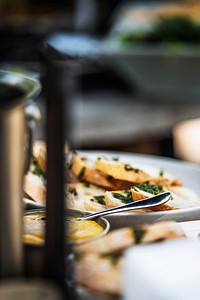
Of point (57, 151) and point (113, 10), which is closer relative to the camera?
point (57, 151)

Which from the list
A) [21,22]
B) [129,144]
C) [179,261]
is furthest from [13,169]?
[21,22]

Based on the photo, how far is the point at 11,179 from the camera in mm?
398

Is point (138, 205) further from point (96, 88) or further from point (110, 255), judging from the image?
point (96, 88)

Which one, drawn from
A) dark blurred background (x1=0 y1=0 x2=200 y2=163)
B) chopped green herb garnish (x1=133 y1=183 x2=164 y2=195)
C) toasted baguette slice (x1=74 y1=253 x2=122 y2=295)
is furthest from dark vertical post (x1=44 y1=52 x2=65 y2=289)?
dark blurred background (x1=0 y1=0 x2=200 y2=163)

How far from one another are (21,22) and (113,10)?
0.45 meters

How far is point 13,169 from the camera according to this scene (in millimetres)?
397

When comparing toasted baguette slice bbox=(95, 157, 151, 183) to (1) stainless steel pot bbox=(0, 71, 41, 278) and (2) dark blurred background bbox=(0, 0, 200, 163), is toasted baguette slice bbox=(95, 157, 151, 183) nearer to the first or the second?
(1) stainless steel pot bbox=(0, 71, 41, 278)

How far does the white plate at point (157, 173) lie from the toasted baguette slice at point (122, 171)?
0.01 meters

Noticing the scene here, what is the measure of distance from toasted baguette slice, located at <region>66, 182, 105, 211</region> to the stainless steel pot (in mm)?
51

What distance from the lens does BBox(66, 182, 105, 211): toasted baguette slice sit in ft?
1.54

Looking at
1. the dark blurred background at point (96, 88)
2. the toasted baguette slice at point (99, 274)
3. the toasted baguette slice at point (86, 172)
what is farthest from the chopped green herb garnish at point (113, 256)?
the dark blurred background at point (96, 88)

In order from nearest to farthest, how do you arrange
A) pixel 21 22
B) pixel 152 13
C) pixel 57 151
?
1. pixel 57 151
2. pixel 152 13
3. pixel 21 22

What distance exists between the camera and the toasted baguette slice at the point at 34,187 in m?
0.46

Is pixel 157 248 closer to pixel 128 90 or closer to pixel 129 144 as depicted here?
pixel 129 144
